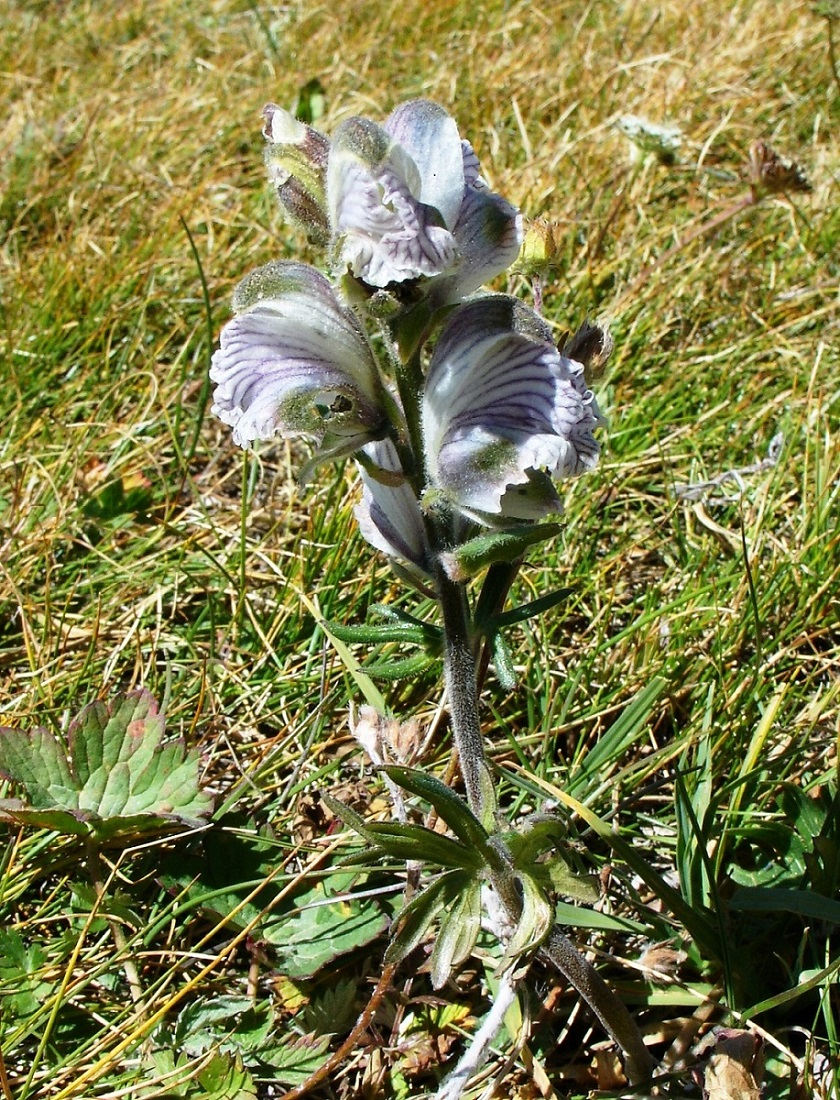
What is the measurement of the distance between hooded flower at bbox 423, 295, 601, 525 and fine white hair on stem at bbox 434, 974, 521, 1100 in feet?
3.21

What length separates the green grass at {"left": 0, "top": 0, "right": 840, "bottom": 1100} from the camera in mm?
2635

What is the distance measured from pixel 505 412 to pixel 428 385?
18 centimetres

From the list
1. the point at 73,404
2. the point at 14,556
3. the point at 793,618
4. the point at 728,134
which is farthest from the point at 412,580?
the point at 728,134

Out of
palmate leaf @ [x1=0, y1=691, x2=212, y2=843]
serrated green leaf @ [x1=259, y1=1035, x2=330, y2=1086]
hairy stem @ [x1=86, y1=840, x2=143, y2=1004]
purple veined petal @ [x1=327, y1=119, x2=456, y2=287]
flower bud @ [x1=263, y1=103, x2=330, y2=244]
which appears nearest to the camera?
purple veined petal @ [x1=327, y1=119, x2=456, y2=287]

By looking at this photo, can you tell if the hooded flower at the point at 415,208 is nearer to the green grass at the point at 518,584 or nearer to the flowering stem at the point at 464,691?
the flowering stem at the point at 464,691

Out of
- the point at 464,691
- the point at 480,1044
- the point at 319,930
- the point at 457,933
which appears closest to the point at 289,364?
the point at 464,691

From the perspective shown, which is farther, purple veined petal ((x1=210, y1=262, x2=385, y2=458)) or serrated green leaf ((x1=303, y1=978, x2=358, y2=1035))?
serrated green leaf ((x1=303, y1=978, x2=358, y2=1035))

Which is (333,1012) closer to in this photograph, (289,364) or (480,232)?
(289,364)

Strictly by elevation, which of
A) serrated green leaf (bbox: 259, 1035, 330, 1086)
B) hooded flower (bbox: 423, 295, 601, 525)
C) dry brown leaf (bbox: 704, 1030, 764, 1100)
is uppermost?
hooded flower (bbox: 423, 295, 601, 525)

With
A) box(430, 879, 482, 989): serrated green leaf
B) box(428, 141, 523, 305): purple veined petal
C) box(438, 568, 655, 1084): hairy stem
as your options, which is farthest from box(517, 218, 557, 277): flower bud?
box(430, 879, 482, 989): serrated green leaf

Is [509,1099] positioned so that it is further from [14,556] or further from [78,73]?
[78,73]

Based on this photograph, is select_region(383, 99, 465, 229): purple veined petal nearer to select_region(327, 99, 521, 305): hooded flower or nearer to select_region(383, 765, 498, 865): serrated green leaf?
select_region(327, 99, 521, 305): hooded flower

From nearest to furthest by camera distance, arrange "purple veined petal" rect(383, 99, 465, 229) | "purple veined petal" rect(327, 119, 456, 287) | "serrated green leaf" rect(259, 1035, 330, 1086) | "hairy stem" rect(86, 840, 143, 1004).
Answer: "purple veined petal" rect(327, 119, 456, 287) < "purple veined petal" rect(383, 99, 465, 229) < "serrated green leaf" rect(259, 1035, 330, 1086) < "hairy stem" rect(86, 840, 143, 1004)

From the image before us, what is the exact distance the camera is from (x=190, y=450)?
4.02 metres
